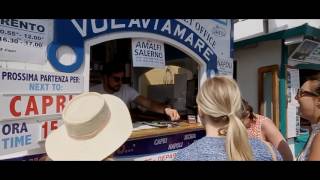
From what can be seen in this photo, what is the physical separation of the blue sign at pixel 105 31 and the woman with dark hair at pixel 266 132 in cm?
154

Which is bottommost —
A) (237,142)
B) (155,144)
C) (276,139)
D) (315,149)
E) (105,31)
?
(155,144)

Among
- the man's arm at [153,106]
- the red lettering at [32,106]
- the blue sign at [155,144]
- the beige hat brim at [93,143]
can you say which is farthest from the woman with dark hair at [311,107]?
the red lettering at [32,106]

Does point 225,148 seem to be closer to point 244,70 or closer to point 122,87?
point 122,87

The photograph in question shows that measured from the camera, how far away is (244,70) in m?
7.31

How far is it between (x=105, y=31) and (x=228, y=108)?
7.06 feet

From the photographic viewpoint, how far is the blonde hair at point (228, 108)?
1.59 metres

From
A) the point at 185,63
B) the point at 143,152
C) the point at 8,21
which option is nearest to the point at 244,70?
the point at 185,63

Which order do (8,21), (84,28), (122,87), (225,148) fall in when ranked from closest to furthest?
1. (225,148)
2. (8,21)
3. (84,28)
4. (122,87)

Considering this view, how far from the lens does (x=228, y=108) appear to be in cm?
162

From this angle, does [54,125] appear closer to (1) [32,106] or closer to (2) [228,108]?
(1) [32,106]

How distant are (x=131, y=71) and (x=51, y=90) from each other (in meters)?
3.24

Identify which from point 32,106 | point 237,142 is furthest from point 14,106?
Result: point 237,142

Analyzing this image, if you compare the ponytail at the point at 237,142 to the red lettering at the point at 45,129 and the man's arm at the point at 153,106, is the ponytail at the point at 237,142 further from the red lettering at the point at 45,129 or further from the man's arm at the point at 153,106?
the man's arm at the point at 153,106

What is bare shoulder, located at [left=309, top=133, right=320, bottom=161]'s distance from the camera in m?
2.02
